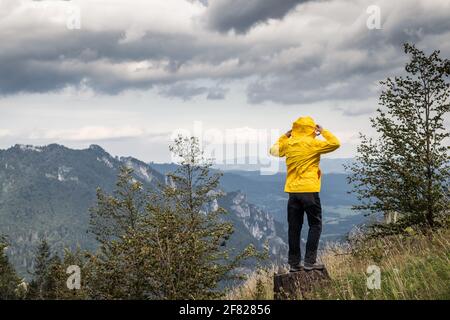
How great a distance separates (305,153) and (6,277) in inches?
2047

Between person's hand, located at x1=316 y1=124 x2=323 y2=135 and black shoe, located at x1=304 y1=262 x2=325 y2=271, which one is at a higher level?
person's hand, located at x1=316 y1=124 x2=323 y2=135

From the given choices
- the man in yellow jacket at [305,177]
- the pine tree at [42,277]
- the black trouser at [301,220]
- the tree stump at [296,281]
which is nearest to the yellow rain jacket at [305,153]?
the man in yellow jacket at [305,177]

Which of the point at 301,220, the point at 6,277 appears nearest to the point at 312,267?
the point at 301,220

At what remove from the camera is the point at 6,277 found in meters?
53.2

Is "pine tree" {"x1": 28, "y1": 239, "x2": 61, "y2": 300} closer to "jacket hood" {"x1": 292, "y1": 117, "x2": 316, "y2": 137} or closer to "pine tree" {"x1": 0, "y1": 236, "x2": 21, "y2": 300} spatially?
"pine tree" {"x1": 0, "y1": 236, "x2": 21, "y2": 300}

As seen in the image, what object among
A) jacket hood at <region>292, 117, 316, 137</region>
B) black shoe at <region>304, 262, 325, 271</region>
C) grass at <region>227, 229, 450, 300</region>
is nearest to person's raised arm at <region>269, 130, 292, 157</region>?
jacket hood at <region>292, 117, 316, 137</region>

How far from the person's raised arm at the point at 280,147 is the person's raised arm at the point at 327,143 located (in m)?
0.77

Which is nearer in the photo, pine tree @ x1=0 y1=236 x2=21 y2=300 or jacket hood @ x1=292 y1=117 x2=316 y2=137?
jacket hood @ x1=292 y1=117 x2=316 y2=137

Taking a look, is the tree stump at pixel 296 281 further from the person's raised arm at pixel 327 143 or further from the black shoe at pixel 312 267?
the person's raised arm at pixel 327 143

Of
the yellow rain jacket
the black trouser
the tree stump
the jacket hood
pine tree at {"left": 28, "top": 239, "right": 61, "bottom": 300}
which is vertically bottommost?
pine tree at {"left": 28, "top": 239, "right": 61, "bottom": 300}

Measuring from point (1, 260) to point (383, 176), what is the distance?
41.6 m

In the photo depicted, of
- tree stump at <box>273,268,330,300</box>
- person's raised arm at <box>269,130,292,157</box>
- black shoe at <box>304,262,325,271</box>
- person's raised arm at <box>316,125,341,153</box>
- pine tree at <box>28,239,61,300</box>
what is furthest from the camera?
pine tree at <box>28,239,61,300</box>

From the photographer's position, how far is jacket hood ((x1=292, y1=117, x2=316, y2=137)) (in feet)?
32.7

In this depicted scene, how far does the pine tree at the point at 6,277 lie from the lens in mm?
44844
